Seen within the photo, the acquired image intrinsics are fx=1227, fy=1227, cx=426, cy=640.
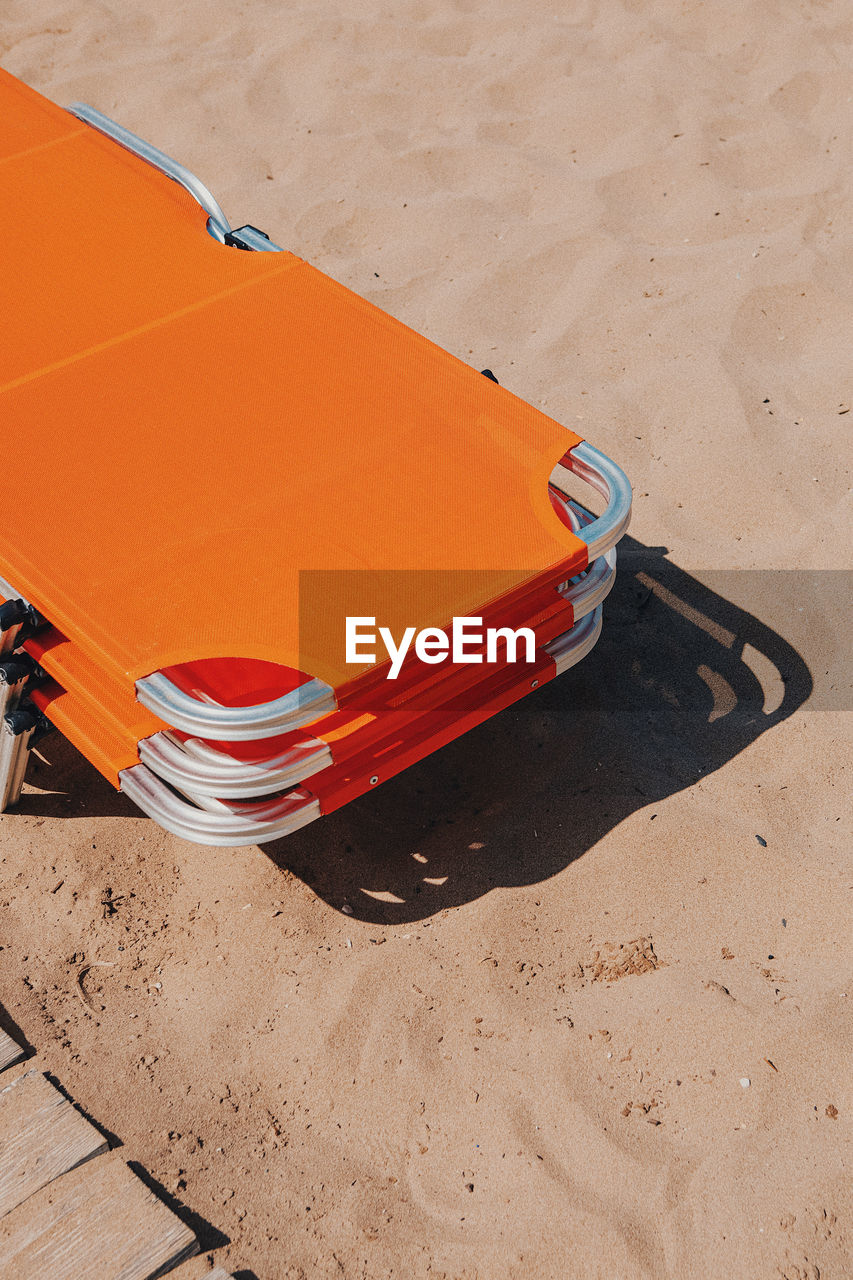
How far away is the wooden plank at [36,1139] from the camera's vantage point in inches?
86.0

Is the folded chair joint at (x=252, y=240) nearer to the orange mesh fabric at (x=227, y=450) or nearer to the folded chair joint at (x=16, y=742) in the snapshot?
the orange mesh fabric at (x=227, y=450)

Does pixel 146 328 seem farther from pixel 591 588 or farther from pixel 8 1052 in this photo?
pixel 8 1052

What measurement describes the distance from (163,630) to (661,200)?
2990mm

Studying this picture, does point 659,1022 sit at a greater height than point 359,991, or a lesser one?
lesser

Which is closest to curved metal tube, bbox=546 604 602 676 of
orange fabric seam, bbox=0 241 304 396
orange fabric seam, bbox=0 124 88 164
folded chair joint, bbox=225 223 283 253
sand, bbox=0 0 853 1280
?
sand, bbox=0 0 853 1280

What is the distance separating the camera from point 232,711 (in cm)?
213

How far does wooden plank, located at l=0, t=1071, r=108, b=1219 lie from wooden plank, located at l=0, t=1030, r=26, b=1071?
8 centimetres

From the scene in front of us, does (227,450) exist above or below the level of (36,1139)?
above

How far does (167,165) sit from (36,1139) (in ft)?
8.81

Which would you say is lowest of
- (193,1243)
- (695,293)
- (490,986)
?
(695,293)

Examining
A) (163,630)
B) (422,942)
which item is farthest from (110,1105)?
(163,630)

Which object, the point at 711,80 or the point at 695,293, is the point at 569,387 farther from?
the point at 711,80

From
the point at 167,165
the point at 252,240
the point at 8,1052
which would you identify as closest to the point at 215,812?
the point at 8,1052

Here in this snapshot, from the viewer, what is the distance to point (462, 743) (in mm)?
2986
